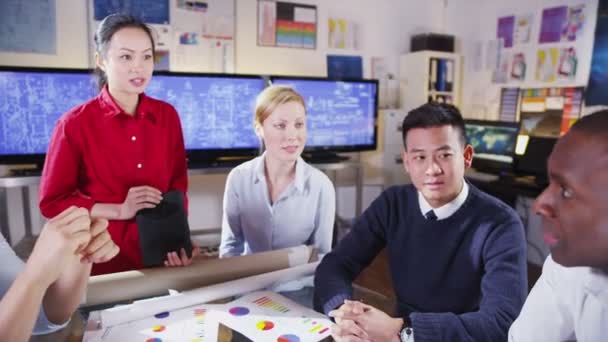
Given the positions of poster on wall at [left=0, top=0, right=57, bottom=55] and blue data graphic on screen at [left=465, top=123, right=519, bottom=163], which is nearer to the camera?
poster on wall at [left=0, top=0, right=57, bottom=55]

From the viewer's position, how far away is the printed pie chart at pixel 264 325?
916mm

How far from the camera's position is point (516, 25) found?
159 inches

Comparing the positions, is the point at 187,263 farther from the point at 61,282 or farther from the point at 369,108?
the point at 369,108

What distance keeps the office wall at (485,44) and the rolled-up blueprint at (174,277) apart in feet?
11.1

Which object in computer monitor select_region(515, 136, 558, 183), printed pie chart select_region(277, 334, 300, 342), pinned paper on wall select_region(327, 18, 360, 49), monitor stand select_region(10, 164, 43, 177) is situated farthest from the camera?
pinned paper on wall select_region(327, 18, 360, 49)

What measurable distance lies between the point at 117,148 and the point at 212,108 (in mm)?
2044

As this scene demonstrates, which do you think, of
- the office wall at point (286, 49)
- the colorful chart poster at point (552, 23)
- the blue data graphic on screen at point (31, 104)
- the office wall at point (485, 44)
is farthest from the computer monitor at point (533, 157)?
the blue data graphic on screen at point (31, 104)

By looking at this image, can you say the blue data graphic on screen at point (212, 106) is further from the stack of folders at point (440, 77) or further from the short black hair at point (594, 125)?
the short black hair at point (594, 125)

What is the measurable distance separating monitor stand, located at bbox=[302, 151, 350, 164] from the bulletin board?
0.96m

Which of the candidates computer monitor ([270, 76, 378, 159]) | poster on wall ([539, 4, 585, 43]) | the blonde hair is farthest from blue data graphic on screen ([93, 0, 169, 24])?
poster on wall ([539, 4, 585, 43])

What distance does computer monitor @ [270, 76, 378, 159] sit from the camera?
148 inches

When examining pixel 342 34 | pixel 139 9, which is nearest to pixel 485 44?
pixel 342 34

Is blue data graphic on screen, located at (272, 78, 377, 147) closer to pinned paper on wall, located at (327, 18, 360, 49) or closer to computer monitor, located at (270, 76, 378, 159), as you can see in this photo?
computer monitor, located at (270, 76, 378, 159)

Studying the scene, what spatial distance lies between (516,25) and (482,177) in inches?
58.1
